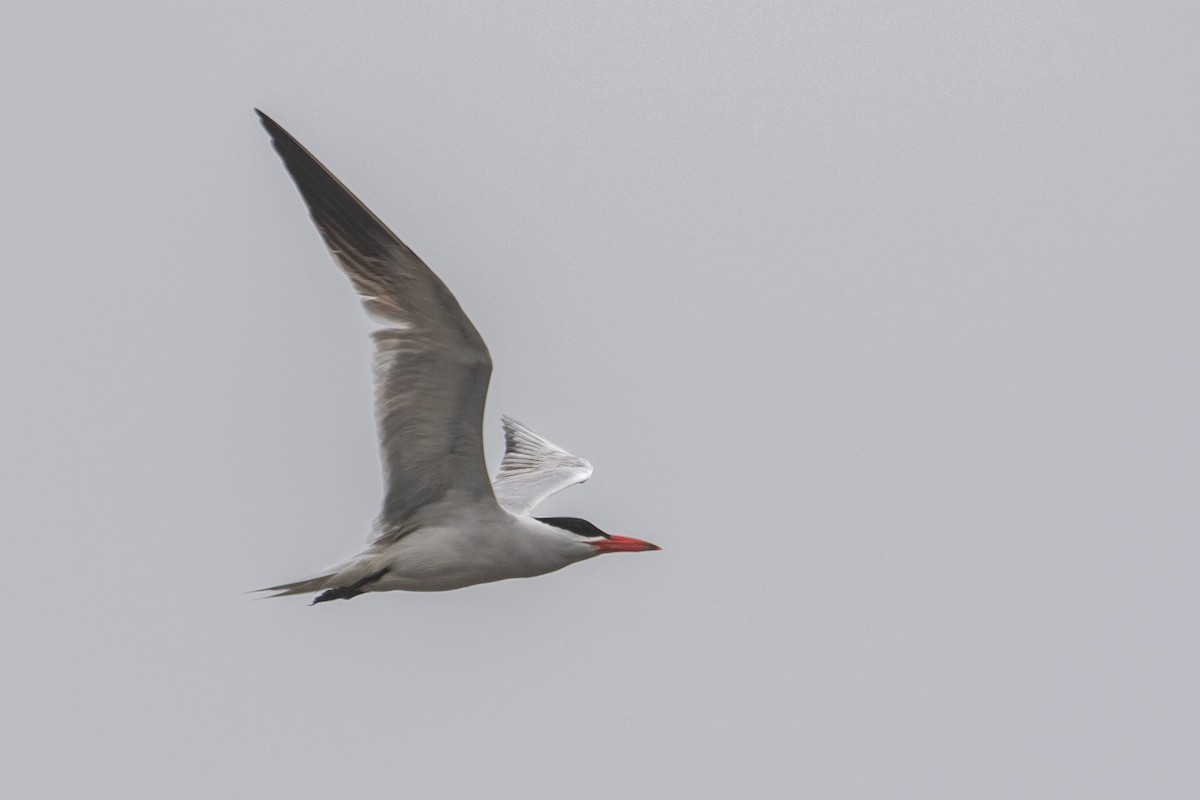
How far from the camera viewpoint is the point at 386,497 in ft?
33.9

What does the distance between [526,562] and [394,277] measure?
2.11 metres

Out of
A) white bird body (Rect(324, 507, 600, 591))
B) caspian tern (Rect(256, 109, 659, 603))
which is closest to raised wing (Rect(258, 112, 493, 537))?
caspian tern (Rect(256, 109, 659, 603))

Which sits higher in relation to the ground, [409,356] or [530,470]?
[409,356]

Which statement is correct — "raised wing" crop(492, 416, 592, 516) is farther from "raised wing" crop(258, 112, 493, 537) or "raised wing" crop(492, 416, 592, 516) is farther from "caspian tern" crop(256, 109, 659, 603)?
"raised wing" crop(258, 112, 493, 537)

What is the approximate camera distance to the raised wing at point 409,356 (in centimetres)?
940

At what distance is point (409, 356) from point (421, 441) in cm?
64

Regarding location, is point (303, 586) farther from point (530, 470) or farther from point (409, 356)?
point (530, 470)

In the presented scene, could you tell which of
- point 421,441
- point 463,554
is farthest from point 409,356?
point 463,554

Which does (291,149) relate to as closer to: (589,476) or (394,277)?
(394,277)

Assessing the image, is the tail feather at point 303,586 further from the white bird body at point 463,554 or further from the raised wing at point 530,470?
the raised wing at point 530,470

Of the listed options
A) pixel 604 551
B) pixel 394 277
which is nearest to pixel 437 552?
pixel 604 551

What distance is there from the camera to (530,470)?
13.1m

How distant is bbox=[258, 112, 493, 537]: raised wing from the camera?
940cm

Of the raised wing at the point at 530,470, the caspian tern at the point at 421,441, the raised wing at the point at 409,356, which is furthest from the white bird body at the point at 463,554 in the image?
the raised wing at the point at 530,470
